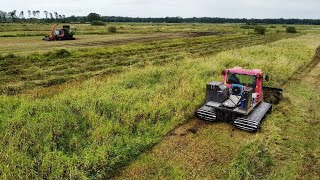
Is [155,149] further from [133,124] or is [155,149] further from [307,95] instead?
[307,95]

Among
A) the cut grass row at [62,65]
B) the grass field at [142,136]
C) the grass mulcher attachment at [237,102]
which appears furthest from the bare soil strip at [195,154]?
the cut grass row at [62,65]

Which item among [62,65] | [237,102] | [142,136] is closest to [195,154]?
[142,136]

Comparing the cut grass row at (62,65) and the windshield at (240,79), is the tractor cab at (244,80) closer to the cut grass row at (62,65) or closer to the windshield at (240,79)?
the windshield at (240,79)

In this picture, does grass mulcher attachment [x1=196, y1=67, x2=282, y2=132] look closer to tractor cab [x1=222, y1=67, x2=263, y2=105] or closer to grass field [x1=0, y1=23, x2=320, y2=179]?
tractor cab [x1=222, y1=67, x2=263, y2=105]

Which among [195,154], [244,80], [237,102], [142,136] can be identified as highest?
[244,80]

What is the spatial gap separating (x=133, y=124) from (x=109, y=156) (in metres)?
1.85

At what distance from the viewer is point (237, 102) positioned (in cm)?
1080

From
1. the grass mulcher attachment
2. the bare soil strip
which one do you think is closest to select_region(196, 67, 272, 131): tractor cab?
the grass mulcher attachment

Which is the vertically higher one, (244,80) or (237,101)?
(244,80)

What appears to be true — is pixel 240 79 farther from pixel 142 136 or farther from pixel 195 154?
pixel 142 136

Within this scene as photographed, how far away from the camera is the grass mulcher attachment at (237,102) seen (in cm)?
1033

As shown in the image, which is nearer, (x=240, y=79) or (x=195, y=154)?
(x=195, y=154)

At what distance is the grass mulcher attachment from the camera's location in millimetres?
10328

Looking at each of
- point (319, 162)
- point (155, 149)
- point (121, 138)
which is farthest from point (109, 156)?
point (319, 162)
